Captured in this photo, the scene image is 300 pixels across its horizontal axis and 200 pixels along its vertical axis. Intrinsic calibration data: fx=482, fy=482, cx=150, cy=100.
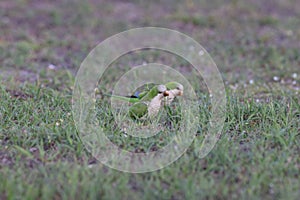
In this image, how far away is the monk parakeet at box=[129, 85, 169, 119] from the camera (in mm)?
3848

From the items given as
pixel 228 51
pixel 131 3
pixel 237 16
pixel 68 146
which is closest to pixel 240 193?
pixel 68 146

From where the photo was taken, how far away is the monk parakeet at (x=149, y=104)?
12.6ft

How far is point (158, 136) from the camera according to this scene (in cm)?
366

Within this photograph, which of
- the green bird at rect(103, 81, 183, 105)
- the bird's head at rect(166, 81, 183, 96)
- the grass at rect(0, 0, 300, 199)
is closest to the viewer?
the grass at rect(0, 0, 300, 199)

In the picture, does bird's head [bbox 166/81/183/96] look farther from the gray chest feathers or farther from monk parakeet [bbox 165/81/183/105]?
the gray chest feathers

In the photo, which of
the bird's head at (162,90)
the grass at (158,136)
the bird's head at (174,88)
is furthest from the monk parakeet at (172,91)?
the grass at (158,136)

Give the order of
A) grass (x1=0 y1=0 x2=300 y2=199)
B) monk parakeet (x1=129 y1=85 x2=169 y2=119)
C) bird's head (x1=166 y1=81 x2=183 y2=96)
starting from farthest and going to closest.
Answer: bird's head (x1=166 y1=81 x2=183 y2=96) → monk parakeet (x1=129 y1=85 x2=169 y2=119) → grass (x1=0 y1=0 x2=300 y2=199)

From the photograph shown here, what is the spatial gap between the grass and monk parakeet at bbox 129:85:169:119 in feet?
0.75

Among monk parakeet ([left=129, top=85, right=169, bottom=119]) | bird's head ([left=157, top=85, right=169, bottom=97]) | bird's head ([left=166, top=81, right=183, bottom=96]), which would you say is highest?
bird's head ([left=166, top=81, right=183, bottom=96])

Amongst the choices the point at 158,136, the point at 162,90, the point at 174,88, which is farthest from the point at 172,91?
the point at 158,136

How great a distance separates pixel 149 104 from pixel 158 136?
31 cm

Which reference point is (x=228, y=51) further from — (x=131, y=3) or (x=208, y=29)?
(x=131, y=3)

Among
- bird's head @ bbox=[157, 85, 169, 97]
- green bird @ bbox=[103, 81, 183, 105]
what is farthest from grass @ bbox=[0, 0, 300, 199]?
bird's head @ bbox=[157, 85, 169, 97]

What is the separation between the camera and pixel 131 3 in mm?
7898
